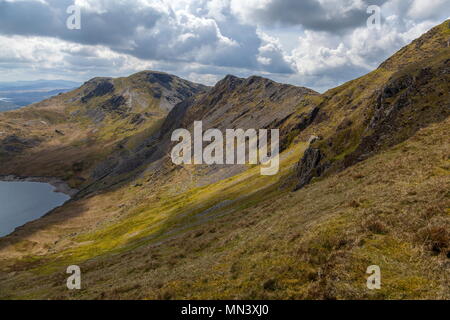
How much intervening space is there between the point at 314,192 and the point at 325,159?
63.2ft

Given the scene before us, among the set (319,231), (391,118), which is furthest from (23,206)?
(319,231)

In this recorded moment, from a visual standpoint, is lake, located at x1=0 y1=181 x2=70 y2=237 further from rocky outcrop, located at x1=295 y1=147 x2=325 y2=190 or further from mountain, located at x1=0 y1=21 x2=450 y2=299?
rocky outcrop, located at x1=295 y1=147 x2=325 y2=190

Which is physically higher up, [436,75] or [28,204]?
[436,75]

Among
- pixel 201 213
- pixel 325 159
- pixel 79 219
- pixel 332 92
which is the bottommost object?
pixel 79 219

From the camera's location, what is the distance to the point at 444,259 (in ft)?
48.5

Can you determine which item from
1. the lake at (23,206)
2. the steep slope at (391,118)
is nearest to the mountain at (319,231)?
the steep slope at (391,118)

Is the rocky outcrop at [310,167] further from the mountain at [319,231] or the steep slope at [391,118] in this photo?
the mountain at [319,231]

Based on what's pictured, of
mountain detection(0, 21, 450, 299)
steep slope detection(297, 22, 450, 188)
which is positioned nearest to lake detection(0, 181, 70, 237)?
mountain detection(0, 21, 450, 299)

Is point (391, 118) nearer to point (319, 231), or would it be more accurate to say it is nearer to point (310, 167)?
point (310, 167)

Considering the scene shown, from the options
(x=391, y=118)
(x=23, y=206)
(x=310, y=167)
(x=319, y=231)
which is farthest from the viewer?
(x=23, y=206)

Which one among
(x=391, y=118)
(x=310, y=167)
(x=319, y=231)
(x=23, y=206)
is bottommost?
(x=23, y=206)

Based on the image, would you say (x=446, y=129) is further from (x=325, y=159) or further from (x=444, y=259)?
(x=444, y=259)

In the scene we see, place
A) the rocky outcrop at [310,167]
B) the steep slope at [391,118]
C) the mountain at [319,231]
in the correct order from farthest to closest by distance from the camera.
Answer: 1. the rocky outcrop at [310,167]
2. the steep slope at [391,118]
3. the mountain at [319,231]
